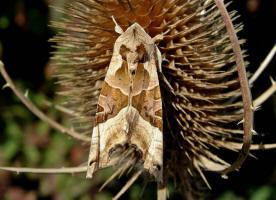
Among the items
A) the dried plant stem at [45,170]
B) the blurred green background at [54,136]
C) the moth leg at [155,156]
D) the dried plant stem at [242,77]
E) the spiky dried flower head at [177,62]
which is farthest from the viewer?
the blurred green background at [54,136]

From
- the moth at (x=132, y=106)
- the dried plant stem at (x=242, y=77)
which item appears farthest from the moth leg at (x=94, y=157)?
the dried plant stem at (x=242, y=77)

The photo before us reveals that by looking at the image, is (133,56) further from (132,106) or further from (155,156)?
(155,156)

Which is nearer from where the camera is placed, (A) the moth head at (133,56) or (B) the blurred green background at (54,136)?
(A) the moth head at (133,56)

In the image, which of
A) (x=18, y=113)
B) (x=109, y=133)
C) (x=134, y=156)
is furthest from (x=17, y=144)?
(x=109, y=133)

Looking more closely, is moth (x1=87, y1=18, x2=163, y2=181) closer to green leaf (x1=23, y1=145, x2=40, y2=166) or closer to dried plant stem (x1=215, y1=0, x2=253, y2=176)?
dried plant stem (x1=215, y1=0, x2=253, y2=176)

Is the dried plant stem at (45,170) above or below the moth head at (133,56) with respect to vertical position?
below

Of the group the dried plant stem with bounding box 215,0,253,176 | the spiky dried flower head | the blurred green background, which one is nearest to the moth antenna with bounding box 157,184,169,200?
the spiky dried flower head

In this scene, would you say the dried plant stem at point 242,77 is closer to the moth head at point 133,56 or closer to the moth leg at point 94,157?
the moth head at point 133,56
